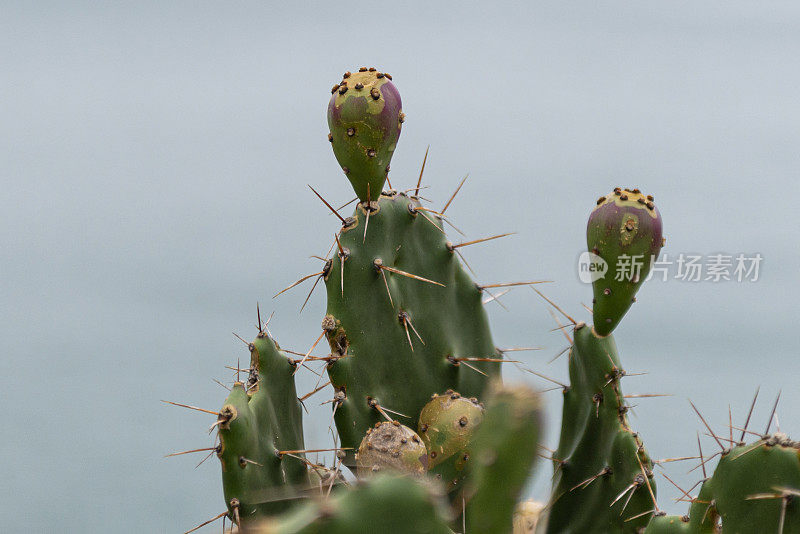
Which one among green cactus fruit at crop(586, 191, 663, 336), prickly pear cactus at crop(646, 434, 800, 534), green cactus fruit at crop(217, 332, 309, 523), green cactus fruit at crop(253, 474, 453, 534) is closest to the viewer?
green cactus fruit at crop(253, 474, 453, 534)

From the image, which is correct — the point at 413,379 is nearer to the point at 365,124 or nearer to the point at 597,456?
the point at 597,456

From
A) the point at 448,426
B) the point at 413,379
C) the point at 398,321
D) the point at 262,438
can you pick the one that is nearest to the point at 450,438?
the point at 448,426

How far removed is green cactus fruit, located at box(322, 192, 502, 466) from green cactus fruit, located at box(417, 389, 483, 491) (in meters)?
0.08

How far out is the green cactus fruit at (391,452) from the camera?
1902 millimetres

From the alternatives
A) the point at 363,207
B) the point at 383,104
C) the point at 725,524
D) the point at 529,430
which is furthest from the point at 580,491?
the point at 529,430

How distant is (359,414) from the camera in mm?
2055

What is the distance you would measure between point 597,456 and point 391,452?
0.50m

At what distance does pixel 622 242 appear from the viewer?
1.97 meters

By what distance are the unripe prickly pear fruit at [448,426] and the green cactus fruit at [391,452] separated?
0.11 metres

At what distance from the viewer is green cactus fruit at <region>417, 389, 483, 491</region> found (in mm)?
2051

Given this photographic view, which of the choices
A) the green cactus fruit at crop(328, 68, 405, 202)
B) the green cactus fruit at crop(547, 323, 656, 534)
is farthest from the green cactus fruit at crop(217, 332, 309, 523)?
the green cactus fruit at crop(547, 323, 656, 534)

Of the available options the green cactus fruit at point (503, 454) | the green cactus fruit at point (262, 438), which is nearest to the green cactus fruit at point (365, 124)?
the green cactus fruit at point (262, 438)

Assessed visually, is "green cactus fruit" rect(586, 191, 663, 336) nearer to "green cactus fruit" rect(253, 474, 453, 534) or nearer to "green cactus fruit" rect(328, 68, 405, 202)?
"green cactus fruit" rect(328, 68, 405, 202)

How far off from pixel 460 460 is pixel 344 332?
0.37 m
